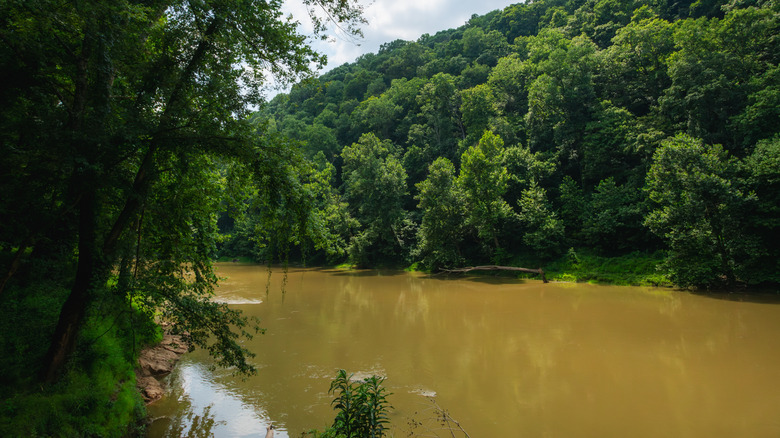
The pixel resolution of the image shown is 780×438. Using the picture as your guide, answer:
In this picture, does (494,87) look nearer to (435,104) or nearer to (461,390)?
(435,104)

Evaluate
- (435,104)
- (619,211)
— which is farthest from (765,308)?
(435,104)

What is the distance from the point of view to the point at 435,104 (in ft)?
151

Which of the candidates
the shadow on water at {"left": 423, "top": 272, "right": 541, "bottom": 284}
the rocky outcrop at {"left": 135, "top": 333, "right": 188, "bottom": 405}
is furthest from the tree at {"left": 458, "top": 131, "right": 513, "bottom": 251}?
the rocky outcrop at {"left": 135, "top": 333, "right": 188, "bottom": 405}

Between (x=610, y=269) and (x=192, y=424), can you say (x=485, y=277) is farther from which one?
(x=192, y=424)

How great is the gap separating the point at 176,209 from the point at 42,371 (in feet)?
9.80

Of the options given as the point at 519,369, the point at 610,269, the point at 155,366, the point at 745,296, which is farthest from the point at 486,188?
the point at 155,366

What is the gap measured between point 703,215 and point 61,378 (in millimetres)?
22621

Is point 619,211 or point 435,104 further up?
point 435,104

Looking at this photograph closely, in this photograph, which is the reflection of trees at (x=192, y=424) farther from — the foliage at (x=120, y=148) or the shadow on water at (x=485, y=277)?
the shadow on water at (x=485, y=277)

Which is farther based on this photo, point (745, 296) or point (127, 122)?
point (745, 296)

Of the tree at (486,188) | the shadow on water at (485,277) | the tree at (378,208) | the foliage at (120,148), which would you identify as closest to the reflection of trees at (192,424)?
the foliage at (120,148)

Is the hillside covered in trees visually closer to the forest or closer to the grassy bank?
the forest

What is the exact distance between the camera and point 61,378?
5641 millimetres

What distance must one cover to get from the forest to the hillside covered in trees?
5.6 inches
